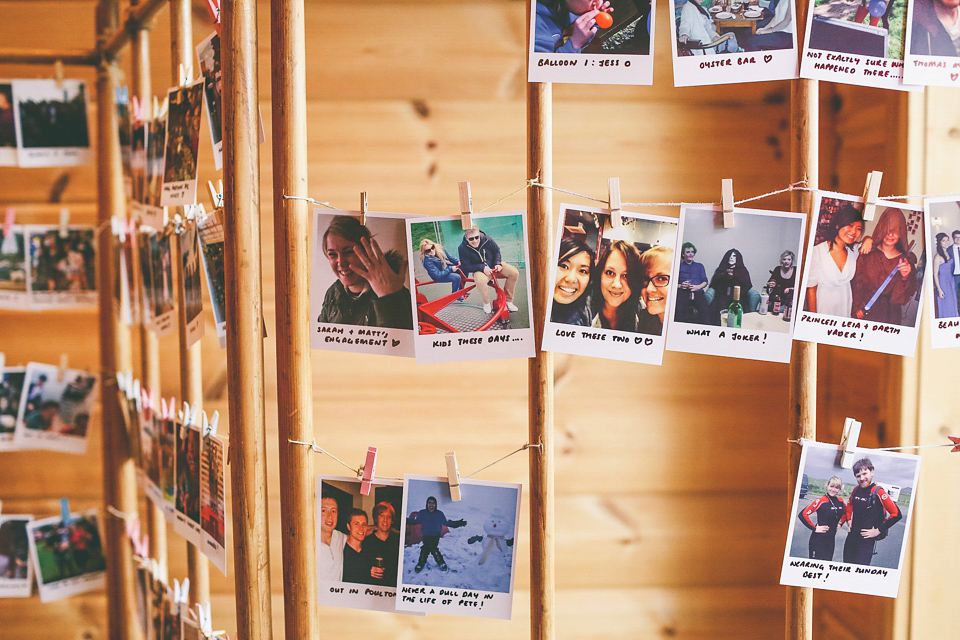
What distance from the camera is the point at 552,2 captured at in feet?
2.31

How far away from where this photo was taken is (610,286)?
2.37ft

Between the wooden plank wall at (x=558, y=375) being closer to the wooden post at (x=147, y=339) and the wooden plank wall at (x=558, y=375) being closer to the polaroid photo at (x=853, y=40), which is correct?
the wooden post at (x=147, y=339)

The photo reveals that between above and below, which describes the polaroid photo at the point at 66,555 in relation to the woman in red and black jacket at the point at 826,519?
below

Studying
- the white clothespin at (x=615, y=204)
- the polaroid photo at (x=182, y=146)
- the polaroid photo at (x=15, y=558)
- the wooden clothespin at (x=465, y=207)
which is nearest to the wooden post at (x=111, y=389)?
the polaroid photo at (x=15, y=558)

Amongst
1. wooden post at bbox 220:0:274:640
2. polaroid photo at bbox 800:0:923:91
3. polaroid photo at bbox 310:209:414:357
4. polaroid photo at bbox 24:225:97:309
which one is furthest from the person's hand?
Answer: polaroid photo at bbox 24:225:97:309

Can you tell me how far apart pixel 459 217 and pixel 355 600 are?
44 centimetres

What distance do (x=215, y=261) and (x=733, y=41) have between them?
2.04 ft

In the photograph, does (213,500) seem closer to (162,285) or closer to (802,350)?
(162,285)

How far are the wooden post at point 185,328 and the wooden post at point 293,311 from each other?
0.78 ft

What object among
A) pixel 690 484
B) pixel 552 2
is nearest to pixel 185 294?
pixel 552 2

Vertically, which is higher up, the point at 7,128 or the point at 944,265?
the point at 7,128

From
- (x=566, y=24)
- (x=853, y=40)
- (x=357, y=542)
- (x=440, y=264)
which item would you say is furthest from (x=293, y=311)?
(x=853, y=40)

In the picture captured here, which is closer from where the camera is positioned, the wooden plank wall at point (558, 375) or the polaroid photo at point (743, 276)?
the polaroid photo at point (743, 276)

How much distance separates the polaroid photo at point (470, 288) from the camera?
Result: 73 cm
